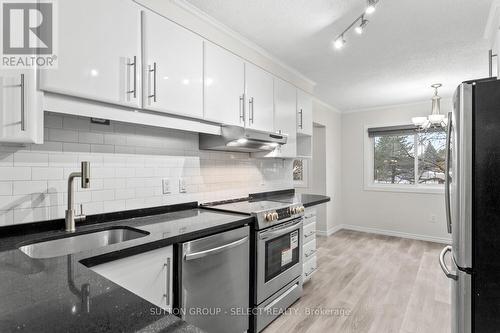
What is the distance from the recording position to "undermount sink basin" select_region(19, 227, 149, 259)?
53.3 inches

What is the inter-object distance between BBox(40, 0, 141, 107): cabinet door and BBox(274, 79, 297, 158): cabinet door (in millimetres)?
1638

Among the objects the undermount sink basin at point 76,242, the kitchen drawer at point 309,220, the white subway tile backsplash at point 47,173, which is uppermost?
the white subway tile backsplash at point 47,173

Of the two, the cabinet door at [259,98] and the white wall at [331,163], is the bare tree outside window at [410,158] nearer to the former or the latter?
the white wall at [331,163]

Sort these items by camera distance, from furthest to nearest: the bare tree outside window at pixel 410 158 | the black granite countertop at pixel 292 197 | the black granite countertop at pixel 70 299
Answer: the bare tree outside window at pixel 410 158, the black granite countertop at pixel 292 197, the black granite countertop at pixel 70 299

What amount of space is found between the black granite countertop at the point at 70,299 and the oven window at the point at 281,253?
1148mm

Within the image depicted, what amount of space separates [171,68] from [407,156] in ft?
15.8

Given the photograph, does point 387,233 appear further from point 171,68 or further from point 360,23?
A: point 171,68

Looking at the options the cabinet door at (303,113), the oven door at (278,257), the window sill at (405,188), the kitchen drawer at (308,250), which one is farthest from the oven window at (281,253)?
the window sill at (405,188)

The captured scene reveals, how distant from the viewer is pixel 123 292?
0.77 m

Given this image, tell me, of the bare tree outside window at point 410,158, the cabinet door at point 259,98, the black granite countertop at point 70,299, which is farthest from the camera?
the bare tree outside window at point 410,158

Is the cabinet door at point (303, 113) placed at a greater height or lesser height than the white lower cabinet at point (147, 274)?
greater

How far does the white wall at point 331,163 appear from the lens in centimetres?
497

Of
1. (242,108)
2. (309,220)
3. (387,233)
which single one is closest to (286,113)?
(242,108)

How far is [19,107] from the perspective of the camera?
1213 mm
